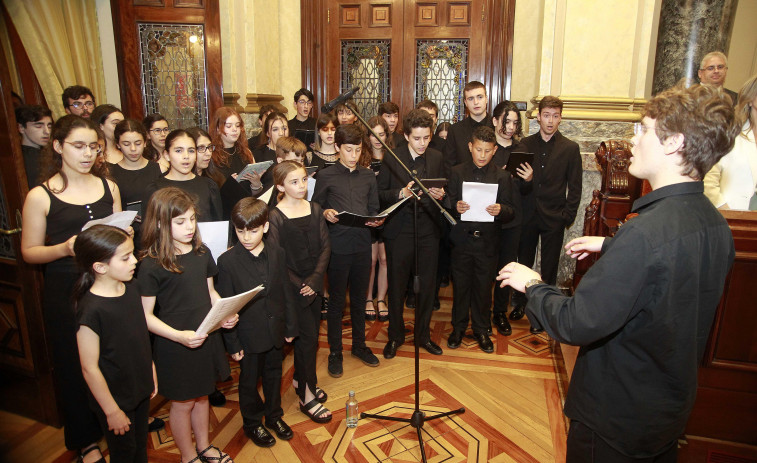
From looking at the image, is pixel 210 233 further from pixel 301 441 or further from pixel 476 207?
pixel 476 207

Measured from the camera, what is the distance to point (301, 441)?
8.27 ft

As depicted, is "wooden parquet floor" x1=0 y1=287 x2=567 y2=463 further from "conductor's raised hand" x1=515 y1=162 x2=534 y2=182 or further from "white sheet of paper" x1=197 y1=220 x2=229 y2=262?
"conductor's raised hand" x1=515 y1=162 x2=534 y2=182

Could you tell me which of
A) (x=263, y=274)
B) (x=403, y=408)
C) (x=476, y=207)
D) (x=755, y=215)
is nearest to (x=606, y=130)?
(x=476, y=207)

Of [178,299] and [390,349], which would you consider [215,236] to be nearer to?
[178,299]

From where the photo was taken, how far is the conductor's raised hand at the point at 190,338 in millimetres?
1979

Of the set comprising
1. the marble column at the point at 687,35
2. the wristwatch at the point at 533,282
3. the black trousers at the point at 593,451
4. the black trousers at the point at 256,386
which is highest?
the marble column at the point at 687,35

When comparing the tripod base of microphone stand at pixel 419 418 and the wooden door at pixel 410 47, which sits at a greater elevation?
the wooden door at pixel 410 47

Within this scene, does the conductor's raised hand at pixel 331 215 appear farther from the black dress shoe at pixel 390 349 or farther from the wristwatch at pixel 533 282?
the wristwatch at pixel 533 282

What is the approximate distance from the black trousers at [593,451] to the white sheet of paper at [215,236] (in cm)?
184

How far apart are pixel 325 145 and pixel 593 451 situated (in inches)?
115

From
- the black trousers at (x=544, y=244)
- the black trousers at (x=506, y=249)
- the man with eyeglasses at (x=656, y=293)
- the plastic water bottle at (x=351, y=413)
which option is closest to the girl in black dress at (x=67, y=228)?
the plastic water bottle at (x=351, y=413)

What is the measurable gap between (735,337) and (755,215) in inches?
21.3

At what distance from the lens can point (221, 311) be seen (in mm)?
1907

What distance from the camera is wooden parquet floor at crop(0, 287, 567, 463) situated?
7.90 ft
